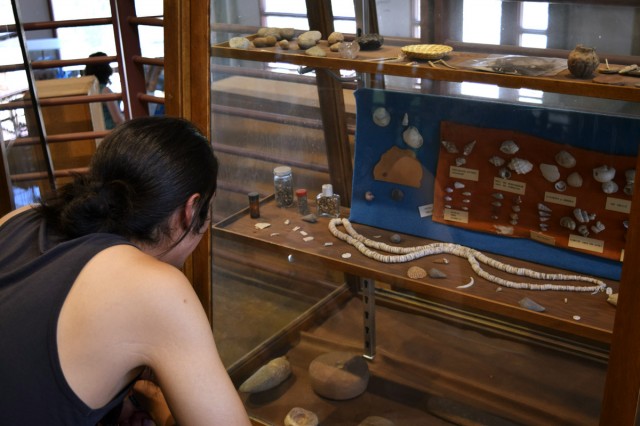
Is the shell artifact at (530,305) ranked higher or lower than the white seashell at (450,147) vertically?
lower

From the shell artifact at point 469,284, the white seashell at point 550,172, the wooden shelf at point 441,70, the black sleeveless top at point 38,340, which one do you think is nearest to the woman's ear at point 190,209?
the black sleeveless top at point 38,340

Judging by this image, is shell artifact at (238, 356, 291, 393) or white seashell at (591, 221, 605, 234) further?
shell artifact at (238, 356, 291, 393)

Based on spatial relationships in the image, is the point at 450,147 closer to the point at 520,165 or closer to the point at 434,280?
the point at 520,165

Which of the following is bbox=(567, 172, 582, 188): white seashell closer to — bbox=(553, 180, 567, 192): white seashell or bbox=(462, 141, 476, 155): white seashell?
Answer: bbox=(553, 180, 567, 192): white seashell

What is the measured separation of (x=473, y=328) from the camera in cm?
157

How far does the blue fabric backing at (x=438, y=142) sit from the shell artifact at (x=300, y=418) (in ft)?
1.64

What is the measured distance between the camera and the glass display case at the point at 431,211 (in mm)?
1292

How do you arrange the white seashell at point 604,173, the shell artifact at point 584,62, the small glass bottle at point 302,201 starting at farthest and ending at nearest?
the small glass bottle at point 302,201, the white seashell at point 604,173, the shell artifact at point 584,62

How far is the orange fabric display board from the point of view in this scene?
1329 millimetres

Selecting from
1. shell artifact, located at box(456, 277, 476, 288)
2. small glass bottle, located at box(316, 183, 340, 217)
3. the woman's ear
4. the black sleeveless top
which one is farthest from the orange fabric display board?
the black sleeveless top

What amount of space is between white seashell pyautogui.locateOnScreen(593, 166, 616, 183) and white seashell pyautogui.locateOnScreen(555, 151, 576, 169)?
0.05 m

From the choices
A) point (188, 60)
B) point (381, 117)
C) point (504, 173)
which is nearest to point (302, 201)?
point (381, 117)

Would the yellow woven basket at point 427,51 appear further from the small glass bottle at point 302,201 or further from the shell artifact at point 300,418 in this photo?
the shell artifact at point 300,418

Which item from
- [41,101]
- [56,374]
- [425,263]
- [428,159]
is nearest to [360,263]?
[425,263]
